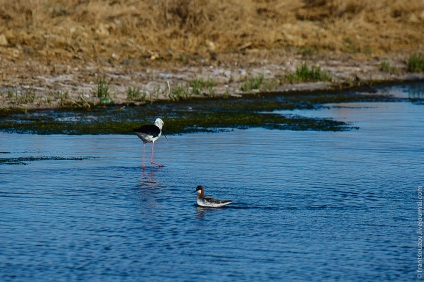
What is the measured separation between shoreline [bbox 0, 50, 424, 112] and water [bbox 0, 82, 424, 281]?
4.31 metres

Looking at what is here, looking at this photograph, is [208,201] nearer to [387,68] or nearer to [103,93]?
[103,93]

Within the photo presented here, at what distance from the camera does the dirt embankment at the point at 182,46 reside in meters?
23.7

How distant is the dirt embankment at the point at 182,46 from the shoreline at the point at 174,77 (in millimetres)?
38

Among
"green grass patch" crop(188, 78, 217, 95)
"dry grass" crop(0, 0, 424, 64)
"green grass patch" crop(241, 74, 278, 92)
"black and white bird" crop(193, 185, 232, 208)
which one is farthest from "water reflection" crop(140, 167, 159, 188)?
"dry grass" crop(0, 0, 424, 64)

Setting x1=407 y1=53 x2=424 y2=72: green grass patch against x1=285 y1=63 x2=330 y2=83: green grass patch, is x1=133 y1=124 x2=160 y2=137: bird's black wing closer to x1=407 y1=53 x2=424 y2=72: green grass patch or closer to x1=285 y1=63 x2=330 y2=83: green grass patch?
x1=285 y1=63 x2=330 y2=83: green grass patch

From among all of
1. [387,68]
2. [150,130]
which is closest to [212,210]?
[150,130]

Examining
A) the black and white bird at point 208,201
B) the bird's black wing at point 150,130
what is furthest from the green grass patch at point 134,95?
the black and white bird at point 208,201

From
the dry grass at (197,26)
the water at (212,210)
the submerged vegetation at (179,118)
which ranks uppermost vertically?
the dry grass at (197,26)

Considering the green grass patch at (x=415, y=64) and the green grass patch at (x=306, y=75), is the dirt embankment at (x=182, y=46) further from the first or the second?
the green grass patch at (x=415, y=64)

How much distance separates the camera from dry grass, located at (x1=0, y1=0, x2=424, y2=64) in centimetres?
2762

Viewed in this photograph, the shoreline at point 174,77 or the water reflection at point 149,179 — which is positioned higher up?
the shoreline at point 174,77

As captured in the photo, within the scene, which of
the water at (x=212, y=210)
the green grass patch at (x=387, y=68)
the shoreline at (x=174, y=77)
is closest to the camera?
the water at (x=212, y=210)

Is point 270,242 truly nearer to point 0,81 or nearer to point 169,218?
point 169,218

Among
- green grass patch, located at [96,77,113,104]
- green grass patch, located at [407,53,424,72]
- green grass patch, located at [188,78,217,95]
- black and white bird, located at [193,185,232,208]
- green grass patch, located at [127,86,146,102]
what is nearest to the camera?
black and white bird, located at [193,185,232,208]
